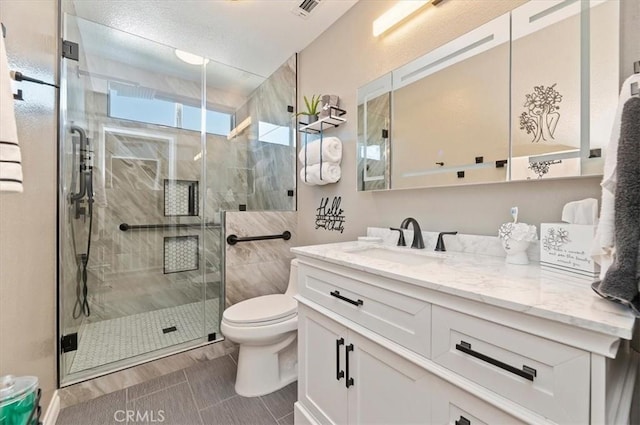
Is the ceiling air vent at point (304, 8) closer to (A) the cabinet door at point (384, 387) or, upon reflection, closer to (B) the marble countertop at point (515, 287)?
(B) the marble countertop at point (515, 287)

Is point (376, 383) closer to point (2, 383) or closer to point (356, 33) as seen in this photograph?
point (2, 383)

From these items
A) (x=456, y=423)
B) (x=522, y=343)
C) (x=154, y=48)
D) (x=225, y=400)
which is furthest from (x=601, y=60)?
(x=154, y=48)

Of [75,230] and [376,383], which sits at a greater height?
[75,230]

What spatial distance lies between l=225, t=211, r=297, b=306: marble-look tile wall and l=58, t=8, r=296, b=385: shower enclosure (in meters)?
0.12

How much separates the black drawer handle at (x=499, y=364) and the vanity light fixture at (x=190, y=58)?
9.28 feet

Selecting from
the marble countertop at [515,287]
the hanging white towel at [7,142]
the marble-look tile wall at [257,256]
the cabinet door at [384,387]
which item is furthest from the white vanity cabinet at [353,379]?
the hanging white towel at [7,142]

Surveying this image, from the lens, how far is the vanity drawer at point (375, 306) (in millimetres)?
785

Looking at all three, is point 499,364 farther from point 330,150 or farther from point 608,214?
point 330,150

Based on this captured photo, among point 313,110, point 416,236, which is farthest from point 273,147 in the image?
point 416,236

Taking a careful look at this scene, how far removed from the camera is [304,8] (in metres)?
1.84

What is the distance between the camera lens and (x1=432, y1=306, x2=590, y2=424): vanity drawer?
51cm

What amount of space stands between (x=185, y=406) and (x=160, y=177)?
1.94 m

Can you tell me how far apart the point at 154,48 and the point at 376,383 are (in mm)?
2861

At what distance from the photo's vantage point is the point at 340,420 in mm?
1087
